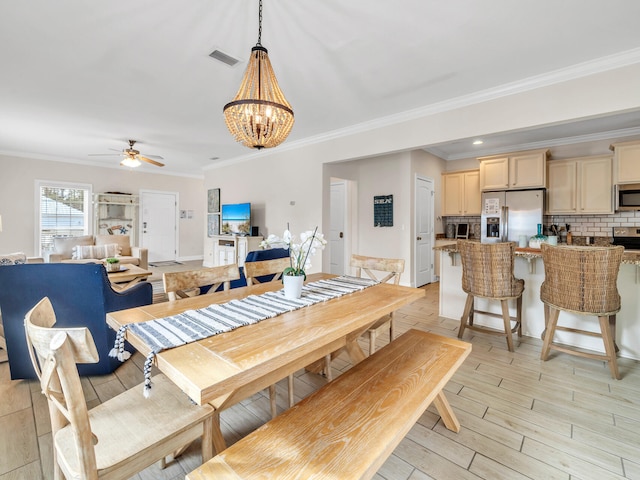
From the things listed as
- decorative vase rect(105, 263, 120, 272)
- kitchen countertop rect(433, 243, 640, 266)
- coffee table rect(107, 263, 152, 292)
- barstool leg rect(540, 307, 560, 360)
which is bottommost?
barstool leg rect(540, 307, 560, 360)

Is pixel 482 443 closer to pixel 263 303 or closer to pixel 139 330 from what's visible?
pixel 263 303

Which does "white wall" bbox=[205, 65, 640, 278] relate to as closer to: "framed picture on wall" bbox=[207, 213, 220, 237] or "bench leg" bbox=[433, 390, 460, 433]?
"framed picture on wall" bbox=[207, 213, 220, 237]

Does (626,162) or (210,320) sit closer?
(210,320)

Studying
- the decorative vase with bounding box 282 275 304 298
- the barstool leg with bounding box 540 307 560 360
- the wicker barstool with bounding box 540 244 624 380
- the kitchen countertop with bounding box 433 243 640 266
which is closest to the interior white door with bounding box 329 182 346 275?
the kitchen countertop with bounding box 433 243 640 266

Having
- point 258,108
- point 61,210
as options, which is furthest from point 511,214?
point 61,210

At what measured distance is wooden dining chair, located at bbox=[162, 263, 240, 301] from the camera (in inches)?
70.9

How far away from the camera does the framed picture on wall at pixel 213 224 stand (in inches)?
287

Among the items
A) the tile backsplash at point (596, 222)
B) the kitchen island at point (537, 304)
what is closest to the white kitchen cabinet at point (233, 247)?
the kitchen island at point (537, 304)

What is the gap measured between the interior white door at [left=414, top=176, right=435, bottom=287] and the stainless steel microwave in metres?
2.66

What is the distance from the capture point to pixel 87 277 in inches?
83.1

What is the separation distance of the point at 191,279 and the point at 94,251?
4535 millimetres

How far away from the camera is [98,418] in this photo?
115cm

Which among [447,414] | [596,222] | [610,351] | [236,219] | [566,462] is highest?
[236,219]

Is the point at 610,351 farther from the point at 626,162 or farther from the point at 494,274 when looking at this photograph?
the point at 626,162
